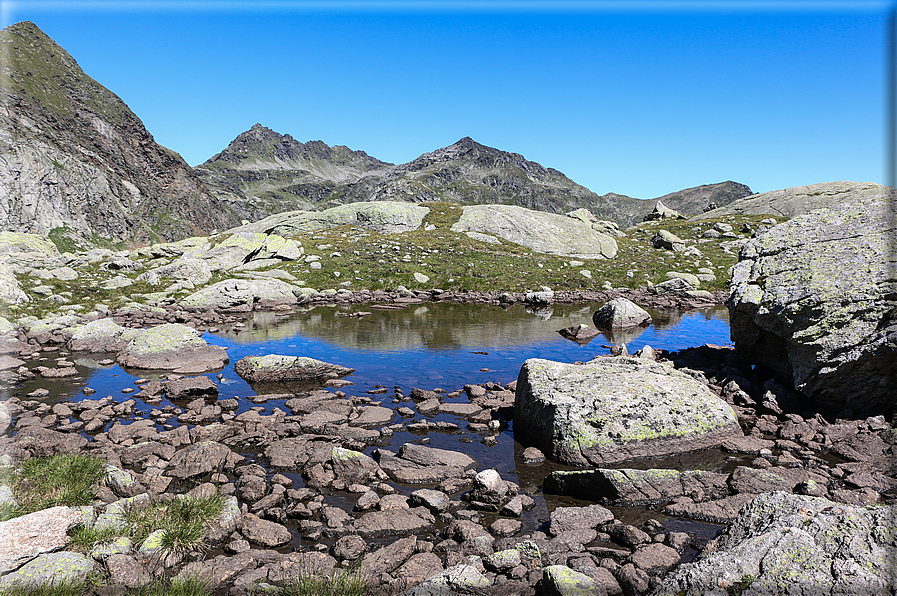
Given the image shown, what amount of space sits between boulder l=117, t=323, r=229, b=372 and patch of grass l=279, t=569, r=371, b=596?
17298 millimetres

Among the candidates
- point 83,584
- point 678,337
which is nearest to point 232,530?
point 83,584

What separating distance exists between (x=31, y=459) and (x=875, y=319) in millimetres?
25121

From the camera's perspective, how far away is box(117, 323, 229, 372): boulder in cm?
2214

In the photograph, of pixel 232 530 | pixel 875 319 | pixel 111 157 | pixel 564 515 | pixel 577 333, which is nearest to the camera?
pixel 232 530

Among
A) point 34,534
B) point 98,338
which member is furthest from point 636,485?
point 98,338

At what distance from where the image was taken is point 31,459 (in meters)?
11.9

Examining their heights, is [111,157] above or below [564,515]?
above

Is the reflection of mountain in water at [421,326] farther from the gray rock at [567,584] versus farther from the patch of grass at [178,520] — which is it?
the gray rock at [567,584]

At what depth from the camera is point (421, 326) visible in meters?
33.6

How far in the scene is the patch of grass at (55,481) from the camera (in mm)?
9641

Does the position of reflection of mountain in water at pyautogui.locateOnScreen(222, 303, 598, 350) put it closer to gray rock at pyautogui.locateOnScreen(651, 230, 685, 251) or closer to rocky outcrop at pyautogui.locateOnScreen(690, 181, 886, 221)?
gray rock at pyautogui.locateOnScreen(651, 230, 685, 251)

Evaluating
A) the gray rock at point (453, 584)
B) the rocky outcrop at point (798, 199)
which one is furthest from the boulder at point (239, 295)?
the rocky outcrop at point (798, 199)

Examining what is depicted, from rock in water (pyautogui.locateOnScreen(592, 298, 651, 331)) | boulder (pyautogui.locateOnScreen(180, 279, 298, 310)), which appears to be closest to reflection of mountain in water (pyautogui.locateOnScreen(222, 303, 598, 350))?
rock in water (pyautogui.locateOnScreen(592, 298, 651, 331))

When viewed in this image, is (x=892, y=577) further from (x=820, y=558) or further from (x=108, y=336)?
(x=108, y=336)
